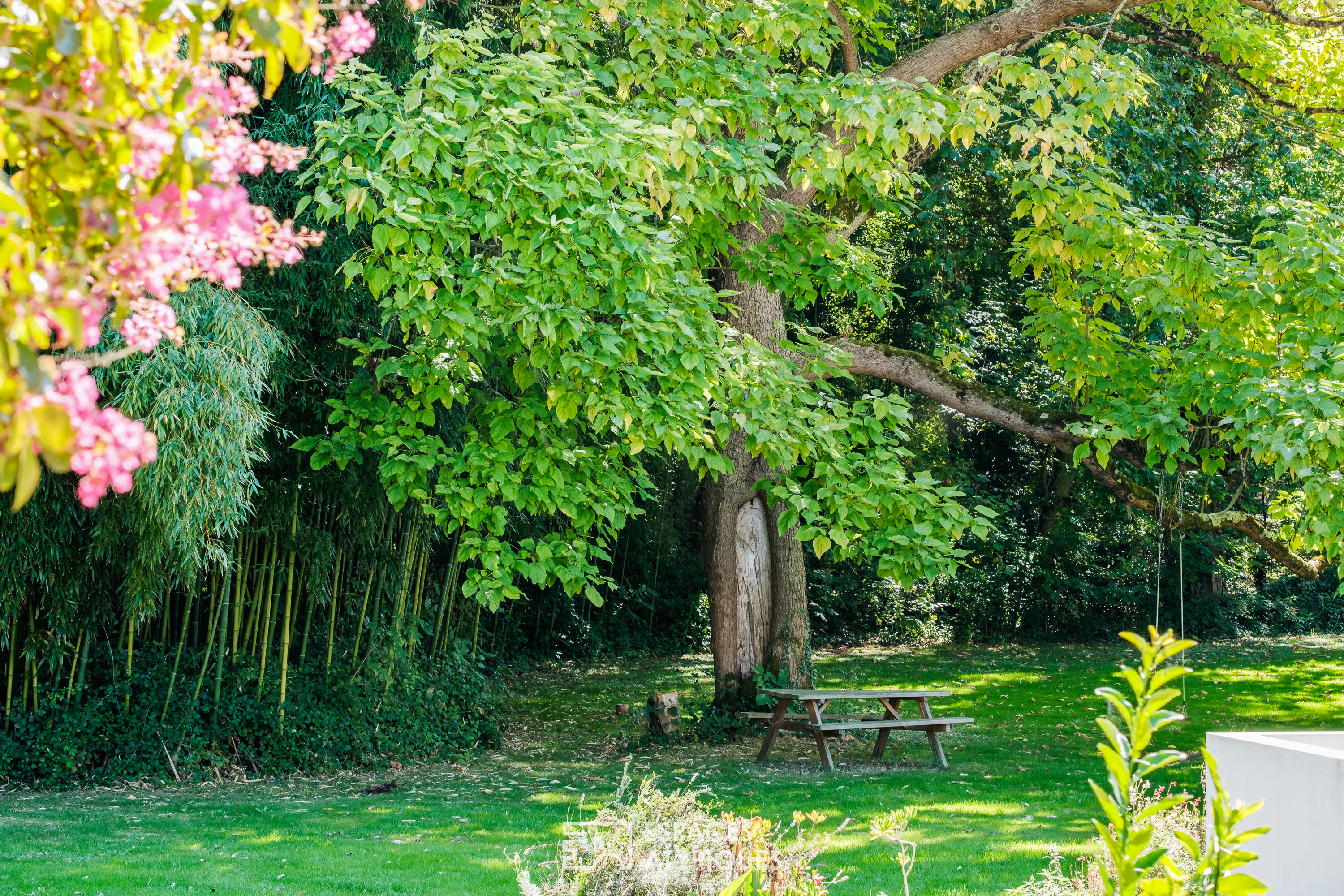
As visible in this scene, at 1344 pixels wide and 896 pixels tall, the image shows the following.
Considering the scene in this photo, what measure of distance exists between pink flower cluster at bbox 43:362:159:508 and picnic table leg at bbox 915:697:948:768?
24.5ft

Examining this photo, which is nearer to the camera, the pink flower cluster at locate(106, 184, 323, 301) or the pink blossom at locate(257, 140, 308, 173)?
the pink flower cluster at locate(106, 184, 323, 301)

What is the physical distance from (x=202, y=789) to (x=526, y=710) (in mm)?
4425

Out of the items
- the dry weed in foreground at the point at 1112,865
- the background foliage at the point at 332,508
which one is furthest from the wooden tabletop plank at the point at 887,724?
the dry weed in foreground at the point at 1112,865

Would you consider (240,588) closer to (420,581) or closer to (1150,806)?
(420,581)

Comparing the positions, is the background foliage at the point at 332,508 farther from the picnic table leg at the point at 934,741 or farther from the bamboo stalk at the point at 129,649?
the picnic table leg at the point at 934,741

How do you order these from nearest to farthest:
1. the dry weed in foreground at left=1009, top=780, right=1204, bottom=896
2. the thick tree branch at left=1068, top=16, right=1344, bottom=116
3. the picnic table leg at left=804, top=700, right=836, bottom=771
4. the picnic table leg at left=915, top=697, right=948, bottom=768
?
1. the dry weed in foreground at left=1009, top=780, right=1204, bottom=896
2. the picnic table leg at left=804, top=700, right=836, bottom=771
3. the picnic table leg at left=915, top=697, right=948, bottom=768
4. the thick tree branch at left=1068, top=16, right=1344, bottom=116

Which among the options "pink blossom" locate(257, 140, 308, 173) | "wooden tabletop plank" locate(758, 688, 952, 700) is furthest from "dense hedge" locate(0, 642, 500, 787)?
"pink blossom" locate(257, 140, 308, 173)

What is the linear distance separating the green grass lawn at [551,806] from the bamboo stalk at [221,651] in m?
0.49

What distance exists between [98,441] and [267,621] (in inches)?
271

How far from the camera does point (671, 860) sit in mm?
3250

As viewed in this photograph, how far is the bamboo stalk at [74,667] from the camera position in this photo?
23.4ft

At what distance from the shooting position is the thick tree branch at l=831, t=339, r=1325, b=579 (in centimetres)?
869

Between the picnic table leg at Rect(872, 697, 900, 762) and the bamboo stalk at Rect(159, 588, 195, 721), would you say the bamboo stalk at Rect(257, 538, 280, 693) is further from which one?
the picnic table leg at Rect(872, 697, 900, 762)

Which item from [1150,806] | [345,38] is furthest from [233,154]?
[1150,806]
